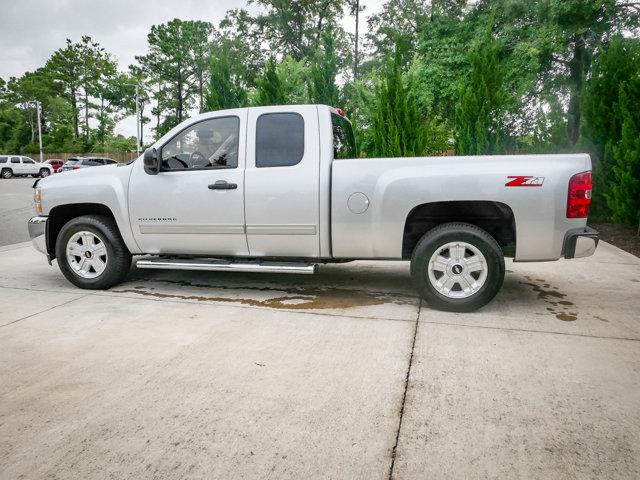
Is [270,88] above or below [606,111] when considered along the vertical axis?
above

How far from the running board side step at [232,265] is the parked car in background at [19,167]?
35.7m

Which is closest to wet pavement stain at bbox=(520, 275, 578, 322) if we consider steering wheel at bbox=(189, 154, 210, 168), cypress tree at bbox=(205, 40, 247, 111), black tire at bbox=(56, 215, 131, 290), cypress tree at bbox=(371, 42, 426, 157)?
steering wheel at bbox=(189, 154, 210, 168)

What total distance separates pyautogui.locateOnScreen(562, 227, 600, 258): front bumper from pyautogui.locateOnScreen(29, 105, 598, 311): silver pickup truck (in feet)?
0.03

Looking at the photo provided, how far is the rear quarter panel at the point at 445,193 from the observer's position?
3.92 m

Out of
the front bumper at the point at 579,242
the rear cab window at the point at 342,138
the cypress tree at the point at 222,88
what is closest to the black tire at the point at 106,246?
the rear cab window at the point at 342,138

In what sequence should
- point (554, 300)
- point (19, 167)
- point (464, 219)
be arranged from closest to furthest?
point (464, 219)
point (554, 300)
point (19, 167)

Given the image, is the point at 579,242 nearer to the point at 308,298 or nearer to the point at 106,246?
the point at 308,298

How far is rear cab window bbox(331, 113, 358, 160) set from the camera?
15.8ft

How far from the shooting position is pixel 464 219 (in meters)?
4.36

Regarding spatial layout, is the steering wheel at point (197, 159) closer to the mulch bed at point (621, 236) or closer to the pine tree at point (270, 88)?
the mulch bed at point (621, 236)

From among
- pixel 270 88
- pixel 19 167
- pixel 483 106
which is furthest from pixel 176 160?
pixel 19 167

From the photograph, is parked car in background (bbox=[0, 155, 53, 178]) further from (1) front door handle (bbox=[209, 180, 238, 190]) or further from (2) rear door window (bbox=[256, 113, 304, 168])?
(2) rear door window (bbox=[256, 113, 304, 168])

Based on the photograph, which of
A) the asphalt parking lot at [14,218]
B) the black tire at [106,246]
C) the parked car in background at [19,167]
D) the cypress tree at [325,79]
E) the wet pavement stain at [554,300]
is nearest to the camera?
the wet pavement stain at [554,300]

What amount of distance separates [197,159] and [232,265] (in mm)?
1260
